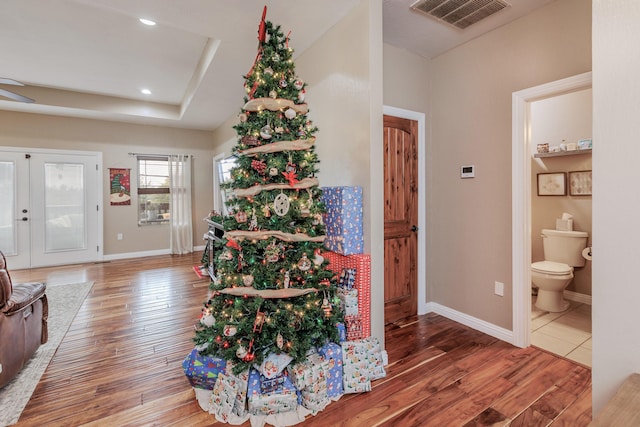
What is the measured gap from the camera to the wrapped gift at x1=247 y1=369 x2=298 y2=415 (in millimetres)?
1698

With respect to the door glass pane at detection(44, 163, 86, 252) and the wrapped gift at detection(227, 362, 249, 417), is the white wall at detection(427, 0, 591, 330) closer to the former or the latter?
the wrapped gift at detection(227, 362, 249, 417)

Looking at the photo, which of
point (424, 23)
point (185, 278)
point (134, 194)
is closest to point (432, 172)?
point (424, 23)

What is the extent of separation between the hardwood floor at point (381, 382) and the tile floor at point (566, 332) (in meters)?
0.17

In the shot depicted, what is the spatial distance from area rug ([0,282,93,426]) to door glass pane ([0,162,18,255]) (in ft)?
6.16

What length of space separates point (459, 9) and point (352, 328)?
8.31 ft

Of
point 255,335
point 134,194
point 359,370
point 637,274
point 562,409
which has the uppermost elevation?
point 134,194

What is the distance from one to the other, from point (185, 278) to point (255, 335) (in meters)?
3.28

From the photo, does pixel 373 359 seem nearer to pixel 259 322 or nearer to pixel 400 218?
pixel 259 322

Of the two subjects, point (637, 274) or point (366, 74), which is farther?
point (366, 74)

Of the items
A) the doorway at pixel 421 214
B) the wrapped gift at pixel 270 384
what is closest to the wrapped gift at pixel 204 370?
the wrapped gift at pixel 270 384

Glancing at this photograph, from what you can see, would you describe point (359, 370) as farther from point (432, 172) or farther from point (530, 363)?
point (432, 172)

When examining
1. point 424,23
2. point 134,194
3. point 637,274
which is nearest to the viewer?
point 637,274

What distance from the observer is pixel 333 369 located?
1.88 meters

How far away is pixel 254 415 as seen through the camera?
5.56 feet
